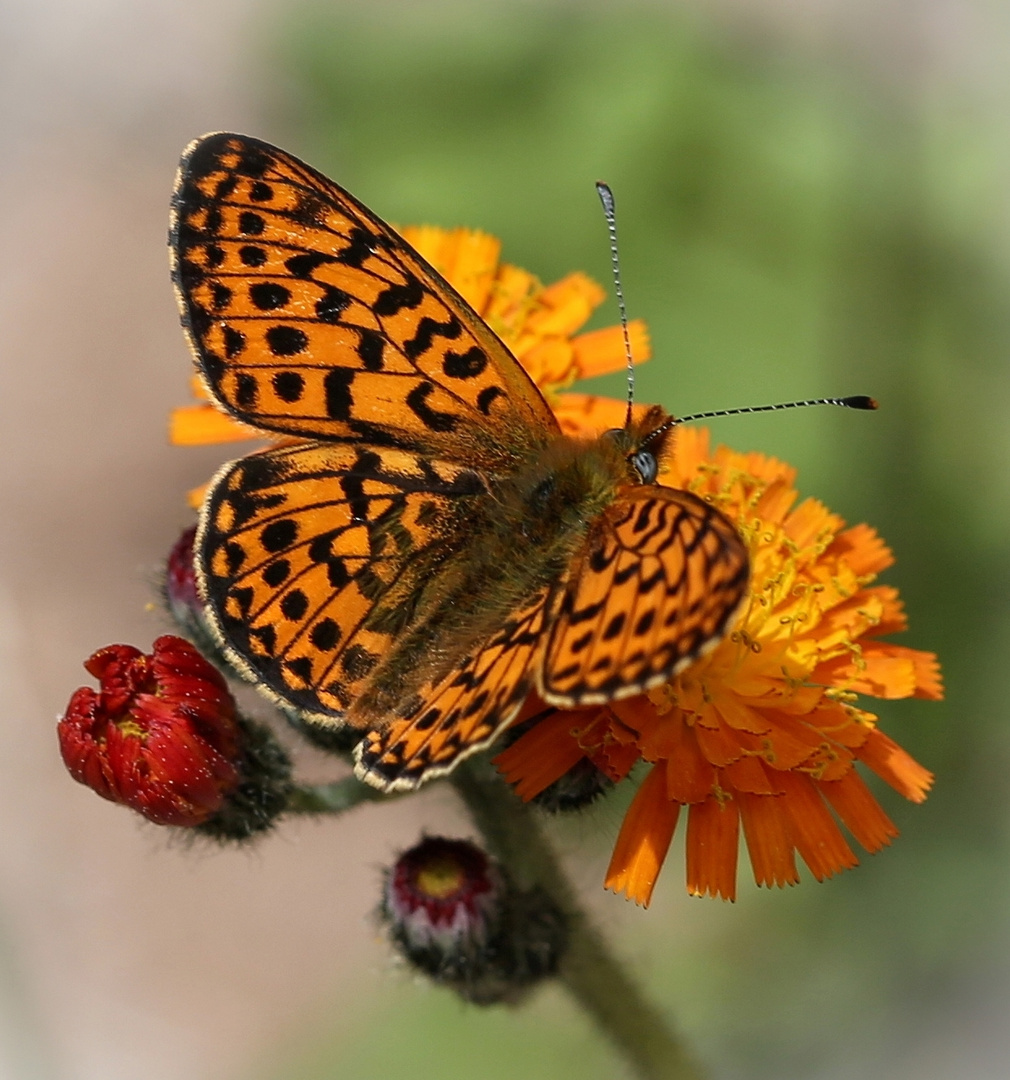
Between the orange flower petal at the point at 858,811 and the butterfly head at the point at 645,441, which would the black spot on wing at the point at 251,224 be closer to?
the butterfly head at the point at 645,441

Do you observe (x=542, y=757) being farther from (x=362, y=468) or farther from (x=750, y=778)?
(x=362, y=468)

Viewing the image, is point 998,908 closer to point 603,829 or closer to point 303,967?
point 603,829

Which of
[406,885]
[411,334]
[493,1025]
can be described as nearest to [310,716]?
[406,885]

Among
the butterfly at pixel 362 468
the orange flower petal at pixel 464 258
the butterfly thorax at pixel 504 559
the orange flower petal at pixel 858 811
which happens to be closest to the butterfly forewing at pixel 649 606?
the butterfly at pixel 362 468

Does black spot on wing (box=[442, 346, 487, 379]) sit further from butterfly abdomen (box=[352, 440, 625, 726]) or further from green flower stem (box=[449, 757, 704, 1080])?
green flower stem (box=[449, 757, 704, 1080])

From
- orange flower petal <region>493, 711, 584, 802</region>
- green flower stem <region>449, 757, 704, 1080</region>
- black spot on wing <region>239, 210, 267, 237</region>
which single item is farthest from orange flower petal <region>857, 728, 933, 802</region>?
black spot on wing <region>239, 210, 267, 237</region>

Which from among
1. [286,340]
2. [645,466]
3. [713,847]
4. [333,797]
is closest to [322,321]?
[286,340]
